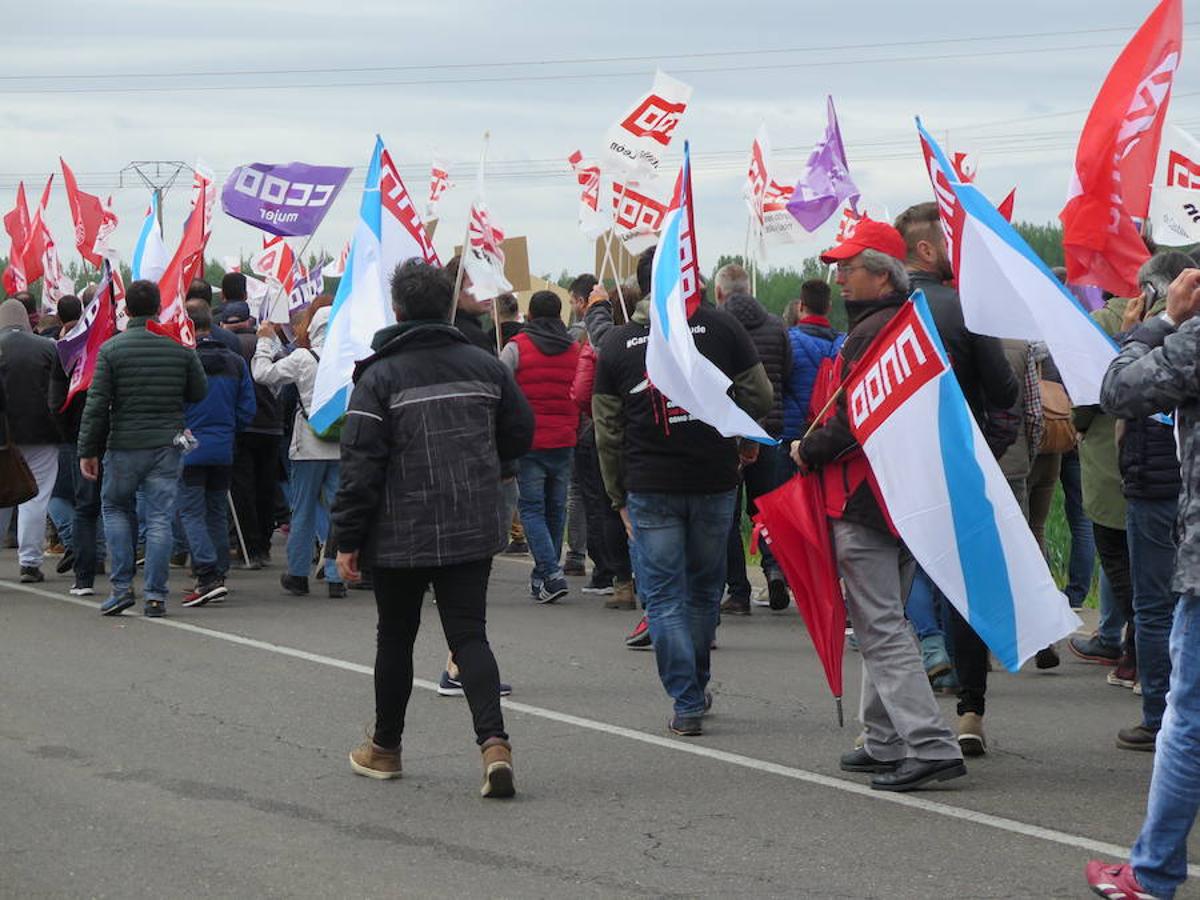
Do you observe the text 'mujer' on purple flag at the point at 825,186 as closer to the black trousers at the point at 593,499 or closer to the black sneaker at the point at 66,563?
the black trousers at the point at 593,499

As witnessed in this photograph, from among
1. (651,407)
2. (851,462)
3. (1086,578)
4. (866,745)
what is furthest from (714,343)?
(1086,578)

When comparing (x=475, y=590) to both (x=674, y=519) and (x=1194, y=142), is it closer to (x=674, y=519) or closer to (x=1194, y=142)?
(x=674, y=519)

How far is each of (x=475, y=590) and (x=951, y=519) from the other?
1.85 m

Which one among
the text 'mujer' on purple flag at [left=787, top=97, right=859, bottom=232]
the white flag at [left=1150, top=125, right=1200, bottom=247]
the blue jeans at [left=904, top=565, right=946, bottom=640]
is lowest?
the blue jeans at [left=904, top=565, right=946, bottom=640]

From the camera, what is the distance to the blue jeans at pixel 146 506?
490 inches

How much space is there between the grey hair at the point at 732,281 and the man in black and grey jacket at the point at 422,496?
4910mm

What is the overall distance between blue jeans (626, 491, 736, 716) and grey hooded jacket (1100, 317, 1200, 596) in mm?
3072

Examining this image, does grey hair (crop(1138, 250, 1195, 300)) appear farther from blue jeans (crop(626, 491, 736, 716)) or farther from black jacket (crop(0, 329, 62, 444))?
black jacket (crop(0, 329, 62, 444))

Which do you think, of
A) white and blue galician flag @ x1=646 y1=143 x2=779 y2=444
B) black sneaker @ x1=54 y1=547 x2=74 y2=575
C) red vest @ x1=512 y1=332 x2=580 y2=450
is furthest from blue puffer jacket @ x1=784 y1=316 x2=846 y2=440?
black sneaker @ x1=54 y1=547 x2=74 y2=575

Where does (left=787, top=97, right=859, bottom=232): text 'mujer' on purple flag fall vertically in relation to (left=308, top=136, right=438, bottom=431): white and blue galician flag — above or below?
A: above

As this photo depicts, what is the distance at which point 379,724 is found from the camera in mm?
7551

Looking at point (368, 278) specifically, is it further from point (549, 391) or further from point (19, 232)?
point (19, 232)

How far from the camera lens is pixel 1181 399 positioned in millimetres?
5434

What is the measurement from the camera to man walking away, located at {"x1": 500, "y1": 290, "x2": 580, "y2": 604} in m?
13.2
